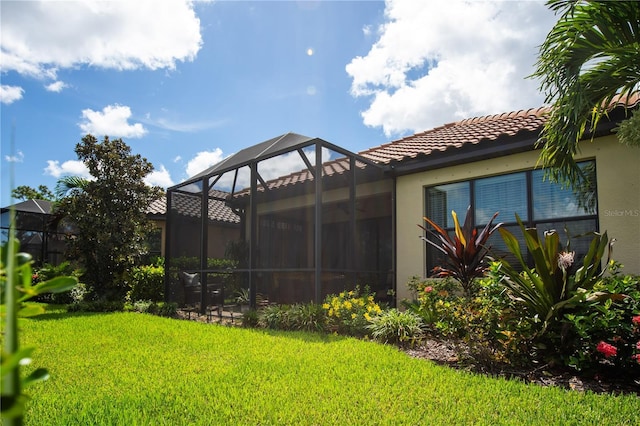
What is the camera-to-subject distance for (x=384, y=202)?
10.0 metres

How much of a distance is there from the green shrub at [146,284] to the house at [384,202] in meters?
2.21

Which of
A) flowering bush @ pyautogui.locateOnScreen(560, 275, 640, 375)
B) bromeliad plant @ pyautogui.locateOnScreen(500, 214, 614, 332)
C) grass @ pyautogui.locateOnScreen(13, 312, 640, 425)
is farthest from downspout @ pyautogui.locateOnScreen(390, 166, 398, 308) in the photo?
flowering bush @ pyautogui.locateOnScreen(560, 275, 640, 375)

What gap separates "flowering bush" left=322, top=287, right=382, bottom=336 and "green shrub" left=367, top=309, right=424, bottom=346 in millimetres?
379

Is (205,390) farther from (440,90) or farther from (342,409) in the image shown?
(440,90)

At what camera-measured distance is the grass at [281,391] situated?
3.32m

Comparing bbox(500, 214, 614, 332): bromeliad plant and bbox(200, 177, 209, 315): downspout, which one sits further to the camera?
bbox(200, 177, 209, 315): downspout

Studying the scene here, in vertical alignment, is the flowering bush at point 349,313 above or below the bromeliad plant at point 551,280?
below

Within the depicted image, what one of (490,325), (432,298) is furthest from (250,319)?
(490,325)

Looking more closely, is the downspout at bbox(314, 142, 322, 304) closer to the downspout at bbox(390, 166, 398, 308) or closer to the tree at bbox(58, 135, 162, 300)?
the downspout at bbox(390, 166, 398, 308)

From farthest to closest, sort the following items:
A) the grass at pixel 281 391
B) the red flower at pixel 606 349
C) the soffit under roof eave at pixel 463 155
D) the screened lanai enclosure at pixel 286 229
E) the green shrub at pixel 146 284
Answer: the green shrub at pixel 146 284, the screened lanai enclosure at pixel 286 229, the soffit under roof eave at pixel 463 155, the red flower at pixel 606 349, the grass at pixel 281 391

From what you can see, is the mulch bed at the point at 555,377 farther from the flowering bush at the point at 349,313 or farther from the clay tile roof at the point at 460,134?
the clay tile roof at the point at 460,134

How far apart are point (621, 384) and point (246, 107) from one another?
23.4 ft

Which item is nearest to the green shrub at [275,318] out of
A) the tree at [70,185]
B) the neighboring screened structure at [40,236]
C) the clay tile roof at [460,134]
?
the clay tile roof at [460,134]

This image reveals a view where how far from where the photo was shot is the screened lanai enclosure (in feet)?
27.5
